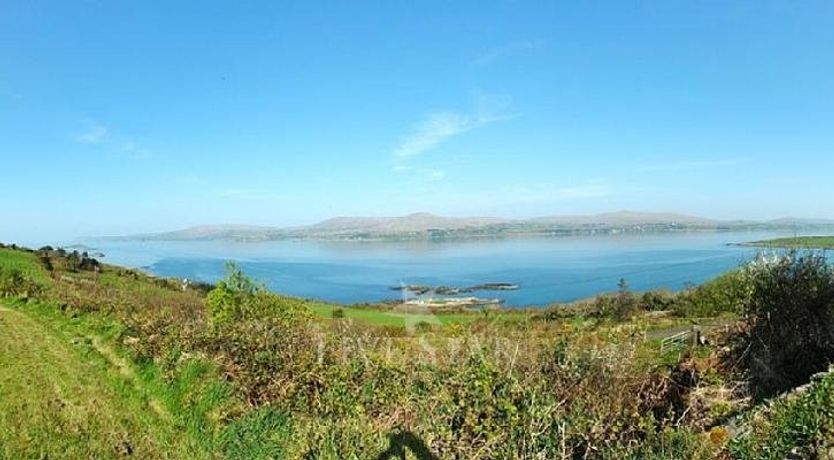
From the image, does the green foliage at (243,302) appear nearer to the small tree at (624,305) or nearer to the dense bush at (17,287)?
the dense bush at (17,287)

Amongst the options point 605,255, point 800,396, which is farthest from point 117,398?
point 605,255

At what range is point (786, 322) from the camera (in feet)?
28.0

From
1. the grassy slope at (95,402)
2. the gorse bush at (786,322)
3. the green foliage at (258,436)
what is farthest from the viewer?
the gorse bush at (786,322)

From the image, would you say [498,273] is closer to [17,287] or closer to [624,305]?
[624,305]

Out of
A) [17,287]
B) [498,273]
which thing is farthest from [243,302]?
[498,273]

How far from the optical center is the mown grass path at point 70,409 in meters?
6.46

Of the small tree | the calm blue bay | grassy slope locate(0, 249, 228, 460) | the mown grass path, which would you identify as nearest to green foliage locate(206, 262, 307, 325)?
grassy slope locate(0, 249, 228, 460)

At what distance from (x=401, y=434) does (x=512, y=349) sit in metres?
1.51

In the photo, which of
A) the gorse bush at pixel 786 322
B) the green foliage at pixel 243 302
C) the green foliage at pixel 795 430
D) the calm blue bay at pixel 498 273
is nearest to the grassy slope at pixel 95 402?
the green foliage at pixel 243 302

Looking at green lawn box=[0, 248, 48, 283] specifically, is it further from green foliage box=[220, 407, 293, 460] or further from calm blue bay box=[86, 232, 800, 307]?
calm blue bay box=[86, 232, 800, 307]

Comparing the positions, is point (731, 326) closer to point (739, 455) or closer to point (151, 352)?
point (739, 455)

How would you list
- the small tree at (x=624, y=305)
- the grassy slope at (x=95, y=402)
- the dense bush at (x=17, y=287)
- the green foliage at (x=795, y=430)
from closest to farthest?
1. the green foliage at (x=795, y=430)
2. the grassy slope at (x=95, y=402)
3. the dense bush at (x=17, y=287)
4. the small tree at (x=624, y=305)

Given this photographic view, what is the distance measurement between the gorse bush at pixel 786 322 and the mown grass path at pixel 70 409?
23.6 ft

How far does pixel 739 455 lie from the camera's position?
4523mm
